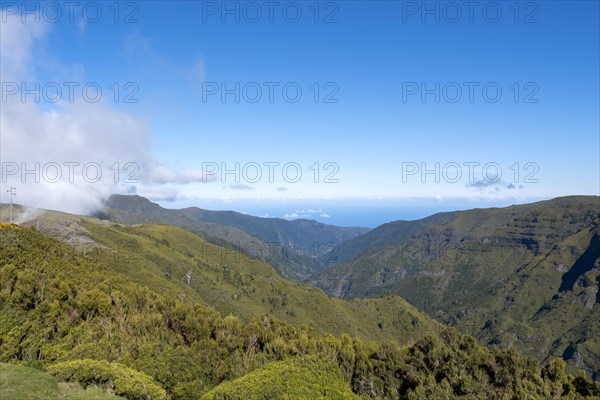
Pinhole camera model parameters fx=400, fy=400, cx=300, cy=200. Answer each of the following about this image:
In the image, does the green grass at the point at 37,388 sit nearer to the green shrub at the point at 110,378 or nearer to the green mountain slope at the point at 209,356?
the green shrub at the point at 110,378

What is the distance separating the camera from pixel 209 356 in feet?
133

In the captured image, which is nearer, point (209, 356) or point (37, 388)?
point (37, 388)

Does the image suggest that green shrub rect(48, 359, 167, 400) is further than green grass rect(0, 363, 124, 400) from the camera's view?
Yes

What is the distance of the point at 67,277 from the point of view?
57250 mm

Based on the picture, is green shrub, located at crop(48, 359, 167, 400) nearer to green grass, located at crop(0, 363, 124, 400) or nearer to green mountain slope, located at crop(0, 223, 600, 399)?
green mountain slope, located at crop(0, 223, 600, 399)

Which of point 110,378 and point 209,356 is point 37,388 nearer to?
point 110,378

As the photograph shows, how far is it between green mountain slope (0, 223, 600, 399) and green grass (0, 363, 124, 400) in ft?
4.59

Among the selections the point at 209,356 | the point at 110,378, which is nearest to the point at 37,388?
the point at 110,378

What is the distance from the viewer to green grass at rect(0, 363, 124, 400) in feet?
78.8

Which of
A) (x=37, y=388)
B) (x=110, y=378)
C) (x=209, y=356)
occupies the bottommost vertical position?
(x=209, y=356)

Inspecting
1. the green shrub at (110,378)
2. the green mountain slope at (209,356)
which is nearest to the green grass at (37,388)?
the green shrub at (110,378)

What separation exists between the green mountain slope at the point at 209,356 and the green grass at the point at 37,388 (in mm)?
1400

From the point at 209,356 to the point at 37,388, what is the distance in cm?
1761

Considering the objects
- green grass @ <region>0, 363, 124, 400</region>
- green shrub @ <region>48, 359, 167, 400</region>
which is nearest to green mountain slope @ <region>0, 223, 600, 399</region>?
green shrub @ <region>48, 359, 167, 400</region>
